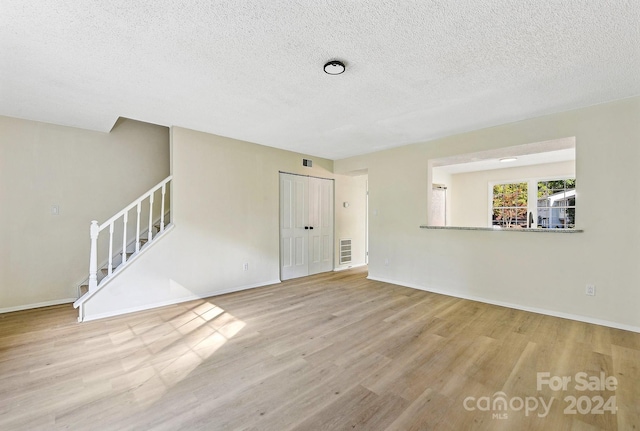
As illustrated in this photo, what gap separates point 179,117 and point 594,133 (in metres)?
4.97

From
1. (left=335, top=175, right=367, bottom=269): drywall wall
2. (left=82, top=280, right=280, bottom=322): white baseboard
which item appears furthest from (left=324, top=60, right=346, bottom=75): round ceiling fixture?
(left=335, top=175, right=367, bottom=269): drywall wall

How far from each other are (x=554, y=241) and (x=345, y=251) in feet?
12.8

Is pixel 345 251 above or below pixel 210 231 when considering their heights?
below

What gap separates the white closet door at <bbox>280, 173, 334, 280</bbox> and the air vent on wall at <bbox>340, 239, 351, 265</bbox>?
309mm

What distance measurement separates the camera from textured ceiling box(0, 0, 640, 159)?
1.74m

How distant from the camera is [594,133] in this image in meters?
3.16

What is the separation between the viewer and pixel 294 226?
552cm

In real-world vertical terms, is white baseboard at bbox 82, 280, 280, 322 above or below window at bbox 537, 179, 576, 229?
below

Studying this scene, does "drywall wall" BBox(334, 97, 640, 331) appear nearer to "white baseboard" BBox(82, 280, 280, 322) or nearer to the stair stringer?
"white baseboard" BBox(82, 280, 280, 322)

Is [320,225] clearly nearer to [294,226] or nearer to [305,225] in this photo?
[305,225]

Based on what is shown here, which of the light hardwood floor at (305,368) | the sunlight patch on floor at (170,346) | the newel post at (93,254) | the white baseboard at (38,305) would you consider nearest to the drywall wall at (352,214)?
the light hardwood floor at (305,368)

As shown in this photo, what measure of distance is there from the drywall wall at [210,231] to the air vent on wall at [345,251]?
70.1 inches

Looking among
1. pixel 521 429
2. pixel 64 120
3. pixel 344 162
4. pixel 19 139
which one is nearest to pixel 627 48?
pixel 521 429

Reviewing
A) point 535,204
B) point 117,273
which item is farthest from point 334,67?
point 535,204
